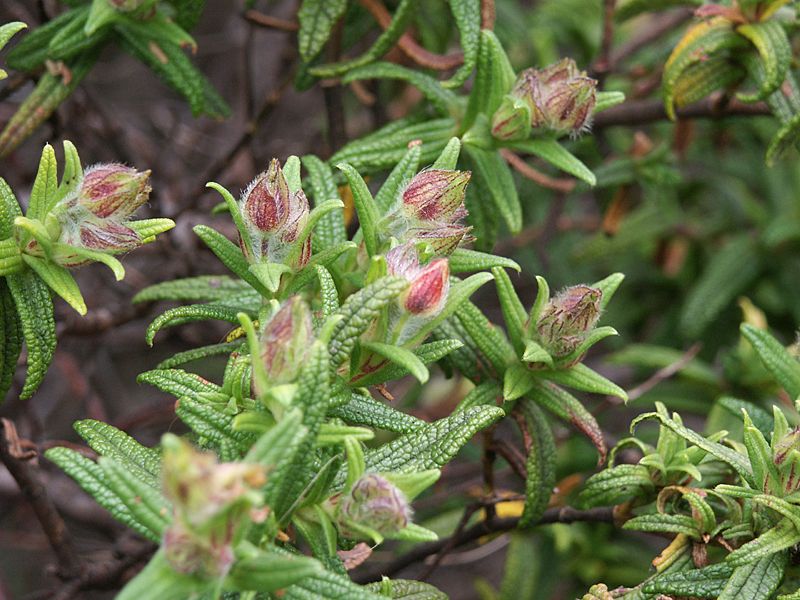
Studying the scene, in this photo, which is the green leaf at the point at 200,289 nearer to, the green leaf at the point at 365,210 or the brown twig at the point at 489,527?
the green leaf at the point at 365,210

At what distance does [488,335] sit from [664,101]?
0.94m

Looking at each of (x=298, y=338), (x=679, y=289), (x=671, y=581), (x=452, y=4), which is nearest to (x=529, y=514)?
(x=671, y=581)

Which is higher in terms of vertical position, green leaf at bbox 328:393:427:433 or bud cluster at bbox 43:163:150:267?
bud cluster at bbox 43:163:150:267

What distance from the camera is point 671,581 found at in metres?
1.75

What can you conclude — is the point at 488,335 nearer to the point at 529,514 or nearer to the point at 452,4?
the point at 529,514

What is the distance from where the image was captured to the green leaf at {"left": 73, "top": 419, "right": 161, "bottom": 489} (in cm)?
152

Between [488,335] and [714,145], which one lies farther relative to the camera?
[714,145]

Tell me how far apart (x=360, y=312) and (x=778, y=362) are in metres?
1.04

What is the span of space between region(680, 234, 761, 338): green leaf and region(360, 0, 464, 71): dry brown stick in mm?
1267

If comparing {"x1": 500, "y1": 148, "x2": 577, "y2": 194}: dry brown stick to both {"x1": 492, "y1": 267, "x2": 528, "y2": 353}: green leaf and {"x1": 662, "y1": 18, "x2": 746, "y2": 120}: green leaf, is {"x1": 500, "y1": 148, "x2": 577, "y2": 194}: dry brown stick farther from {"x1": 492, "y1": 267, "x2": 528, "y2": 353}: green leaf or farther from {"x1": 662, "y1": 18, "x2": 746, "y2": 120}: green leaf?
{"x1": 492, "y1": 267, "x2": 528, "y2": 353}: green leaf

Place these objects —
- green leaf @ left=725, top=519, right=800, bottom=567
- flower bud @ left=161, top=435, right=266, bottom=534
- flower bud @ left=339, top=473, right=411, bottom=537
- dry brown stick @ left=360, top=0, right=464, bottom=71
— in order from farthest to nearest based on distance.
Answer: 1. dry brown stick @ left=360, top=0, right=464, bottom=71
2. green leaf @ left=725, top=519, right=800, bottom=567
3. flower bud @ left=339, top=473, right=411, bottom=537
4. flower bud @ left=161, top=435, right=266, bottom=534

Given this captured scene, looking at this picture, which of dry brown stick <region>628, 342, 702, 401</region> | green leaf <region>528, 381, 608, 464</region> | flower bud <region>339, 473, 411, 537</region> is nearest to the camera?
flower bud <region>339, 473, 411, 537</region>

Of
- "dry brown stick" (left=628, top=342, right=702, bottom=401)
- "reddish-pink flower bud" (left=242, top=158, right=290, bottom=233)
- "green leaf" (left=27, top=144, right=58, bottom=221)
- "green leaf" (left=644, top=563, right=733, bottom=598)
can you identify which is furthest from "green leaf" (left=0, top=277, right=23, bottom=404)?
"dry brown stick" (left=628, top=342, right=702, bottom=401)

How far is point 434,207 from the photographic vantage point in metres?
1.69
